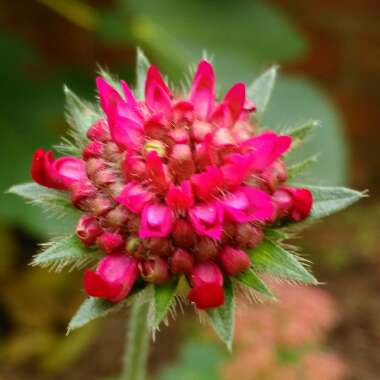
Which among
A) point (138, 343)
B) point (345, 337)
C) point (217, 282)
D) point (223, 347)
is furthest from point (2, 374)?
point (217, 282)

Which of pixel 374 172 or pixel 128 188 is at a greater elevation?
pixel 374 172

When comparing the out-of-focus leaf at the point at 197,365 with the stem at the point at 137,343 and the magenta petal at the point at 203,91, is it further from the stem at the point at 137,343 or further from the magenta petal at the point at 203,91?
the magenta petal at the point at 203,91

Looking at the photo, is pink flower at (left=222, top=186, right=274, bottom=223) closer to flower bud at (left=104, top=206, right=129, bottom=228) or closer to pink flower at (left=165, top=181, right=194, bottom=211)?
pink flower at (left=165, top=181, right=194, bottom=211)

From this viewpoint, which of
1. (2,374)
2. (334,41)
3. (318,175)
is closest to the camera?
(318,175)

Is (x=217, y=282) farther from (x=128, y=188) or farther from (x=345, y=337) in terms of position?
(x=345, y=337)

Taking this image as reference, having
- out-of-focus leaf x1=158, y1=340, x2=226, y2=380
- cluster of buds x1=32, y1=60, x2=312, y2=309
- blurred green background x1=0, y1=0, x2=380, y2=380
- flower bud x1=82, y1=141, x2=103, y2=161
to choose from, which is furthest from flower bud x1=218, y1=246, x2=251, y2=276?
out-of-focus leaf x1=158, y1=340, x2=226, y2=380

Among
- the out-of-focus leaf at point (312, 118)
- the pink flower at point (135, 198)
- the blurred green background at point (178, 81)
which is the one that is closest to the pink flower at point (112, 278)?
the pink flower at point (135, 198)

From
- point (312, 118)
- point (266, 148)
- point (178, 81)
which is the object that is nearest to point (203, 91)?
point (266, 148)

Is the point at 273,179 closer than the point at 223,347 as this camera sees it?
Yes

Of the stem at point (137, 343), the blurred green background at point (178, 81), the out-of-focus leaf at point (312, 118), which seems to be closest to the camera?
the stem at point (137, 343)
